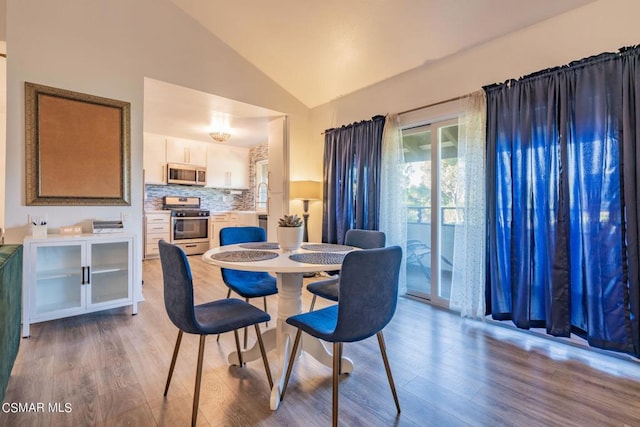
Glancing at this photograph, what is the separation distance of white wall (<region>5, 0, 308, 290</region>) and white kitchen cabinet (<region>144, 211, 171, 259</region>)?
2625 mm

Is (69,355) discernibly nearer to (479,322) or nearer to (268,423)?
(268,423)

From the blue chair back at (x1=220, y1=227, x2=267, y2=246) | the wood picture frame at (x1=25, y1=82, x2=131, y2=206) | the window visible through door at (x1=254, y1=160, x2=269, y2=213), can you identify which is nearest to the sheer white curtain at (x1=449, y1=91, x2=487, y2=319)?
the blue chair back at (x1=220, y1=227, x2=267, y2=246)

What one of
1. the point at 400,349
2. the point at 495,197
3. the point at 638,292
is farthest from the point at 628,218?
the point at 400,349

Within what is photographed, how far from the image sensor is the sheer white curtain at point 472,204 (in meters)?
2.64

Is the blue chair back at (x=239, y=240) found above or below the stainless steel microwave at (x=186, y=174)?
below

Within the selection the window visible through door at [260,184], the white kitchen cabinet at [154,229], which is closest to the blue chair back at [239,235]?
Result: the white kitchen cabinet at [154,229]

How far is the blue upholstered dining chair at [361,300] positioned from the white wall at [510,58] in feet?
7.06

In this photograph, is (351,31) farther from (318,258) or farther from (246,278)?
(246,278)

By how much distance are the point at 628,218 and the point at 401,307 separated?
1.92 m

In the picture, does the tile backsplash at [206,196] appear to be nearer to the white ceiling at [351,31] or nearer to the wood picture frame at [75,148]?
the wood picture frame at [75,148]

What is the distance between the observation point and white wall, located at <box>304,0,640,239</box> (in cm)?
206

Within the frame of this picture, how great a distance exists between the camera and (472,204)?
2.70 m

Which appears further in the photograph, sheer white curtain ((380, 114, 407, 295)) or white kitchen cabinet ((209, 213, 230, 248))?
white kitchen cabinet ((209, 213, 230, 248))

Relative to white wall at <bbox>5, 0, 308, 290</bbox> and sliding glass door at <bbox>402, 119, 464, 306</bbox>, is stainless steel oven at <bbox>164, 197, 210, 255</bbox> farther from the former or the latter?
sliding glass door at <bbox>402, 119, 464, 306</bbox>
